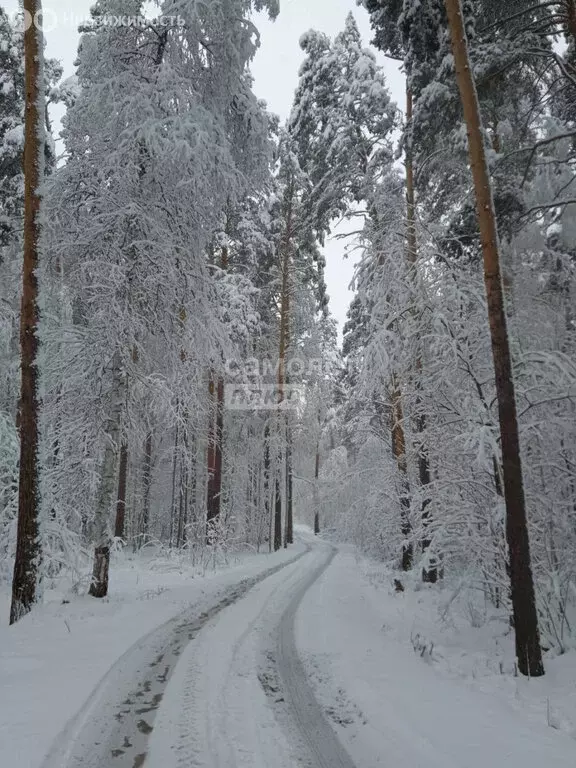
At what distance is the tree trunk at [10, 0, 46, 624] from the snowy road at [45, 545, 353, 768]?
7.45 feet

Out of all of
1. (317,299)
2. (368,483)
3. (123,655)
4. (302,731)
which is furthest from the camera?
(317,299)

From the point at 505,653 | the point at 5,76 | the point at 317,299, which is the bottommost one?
the point at 505,653

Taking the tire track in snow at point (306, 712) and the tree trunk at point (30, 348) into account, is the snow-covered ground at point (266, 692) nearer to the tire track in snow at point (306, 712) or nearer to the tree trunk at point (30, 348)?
the tire track in snow at point (306, 712)

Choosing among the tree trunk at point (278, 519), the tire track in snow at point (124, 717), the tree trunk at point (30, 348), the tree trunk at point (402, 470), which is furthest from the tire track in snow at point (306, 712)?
the tree trunk at point (278, 519)

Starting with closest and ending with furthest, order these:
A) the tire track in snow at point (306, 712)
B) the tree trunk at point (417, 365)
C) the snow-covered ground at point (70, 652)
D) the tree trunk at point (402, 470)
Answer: the tire track in snow at point (306, 712) → the snow-covered ground at point (70, 652) → the tree trunk at point (417, 365) → the tree trunk at point (402, 470)

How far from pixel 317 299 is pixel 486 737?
68.0 ft

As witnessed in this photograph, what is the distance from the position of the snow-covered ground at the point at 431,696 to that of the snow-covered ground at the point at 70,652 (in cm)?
223

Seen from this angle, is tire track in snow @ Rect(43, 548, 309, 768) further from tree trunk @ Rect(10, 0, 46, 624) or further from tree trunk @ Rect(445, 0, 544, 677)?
tree trunk @ Rect(445, 0, 544, 677)

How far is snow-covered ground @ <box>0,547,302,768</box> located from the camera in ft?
12.8

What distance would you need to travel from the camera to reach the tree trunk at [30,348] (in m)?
7.46

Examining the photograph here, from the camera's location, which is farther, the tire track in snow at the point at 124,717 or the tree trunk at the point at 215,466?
the tree trunk at the point at 215,466

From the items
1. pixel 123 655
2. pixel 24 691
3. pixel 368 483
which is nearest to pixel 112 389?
pixel 123 655

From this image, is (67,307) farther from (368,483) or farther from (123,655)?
(368,483)

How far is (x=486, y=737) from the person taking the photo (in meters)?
4.00
